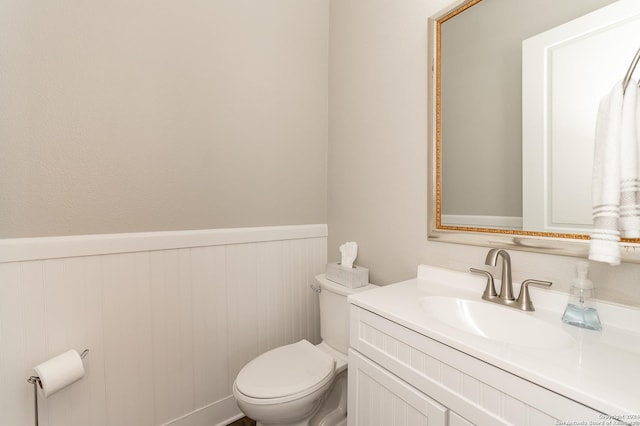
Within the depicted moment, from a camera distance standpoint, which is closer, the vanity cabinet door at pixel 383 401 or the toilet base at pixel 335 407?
the vanity cabinet door at pixel 383 401

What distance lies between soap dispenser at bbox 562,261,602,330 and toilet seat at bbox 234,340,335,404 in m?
0.89

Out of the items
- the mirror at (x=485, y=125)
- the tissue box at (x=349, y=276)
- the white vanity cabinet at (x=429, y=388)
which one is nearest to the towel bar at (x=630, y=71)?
the mirror at (x=485, y=125)

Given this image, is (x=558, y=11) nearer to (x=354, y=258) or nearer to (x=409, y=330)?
(x=409, y=330)

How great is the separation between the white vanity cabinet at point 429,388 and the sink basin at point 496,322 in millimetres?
135

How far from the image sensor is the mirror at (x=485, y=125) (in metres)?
0.93

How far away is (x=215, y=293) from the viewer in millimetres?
1484

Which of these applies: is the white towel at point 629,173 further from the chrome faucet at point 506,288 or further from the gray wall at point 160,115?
the gray wall at point 160,115

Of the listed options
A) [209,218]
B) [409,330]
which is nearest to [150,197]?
[209,218]

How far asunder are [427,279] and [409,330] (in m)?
0.46

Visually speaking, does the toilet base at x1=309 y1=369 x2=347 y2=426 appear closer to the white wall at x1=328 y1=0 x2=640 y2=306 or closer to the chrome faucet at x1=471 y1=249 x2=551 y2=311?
the white wall at x1=328 y1=0 x2=640 y2=306

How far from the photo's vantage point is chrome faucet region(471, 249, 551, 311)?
2.96 ft

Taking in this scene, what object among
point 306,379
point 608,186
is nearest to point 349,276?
point 306,379

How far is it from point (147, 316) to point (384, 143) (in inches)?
55.3

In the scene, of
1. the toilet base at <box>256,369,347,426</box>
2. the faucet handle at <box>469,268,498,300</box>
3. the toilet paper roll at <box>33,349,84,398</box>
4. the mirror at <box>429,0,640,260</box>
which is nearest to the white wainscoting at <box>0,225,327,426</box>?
the toilet paper roll at <box>33,349,84,398</box>
